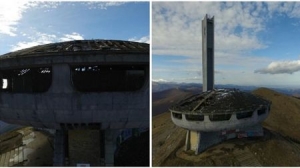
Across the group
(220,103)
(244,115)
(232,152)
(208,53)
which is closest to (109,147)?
(220,103)

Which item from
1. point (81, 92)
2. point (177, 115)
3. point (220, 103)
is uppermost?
point (81, 92)

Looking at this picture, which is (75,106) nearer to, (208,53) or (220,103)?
(220,103)

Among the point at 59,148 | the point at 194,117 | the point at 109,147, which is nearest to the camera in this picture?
the point at 109,147

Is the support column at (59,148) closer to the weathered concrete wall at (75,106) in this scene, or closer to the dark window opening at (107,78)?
the weathered concrete wall at (75,106)

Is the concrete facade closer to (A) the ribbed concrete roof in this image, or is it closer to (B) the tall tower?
(A) the ribbed concrete roof

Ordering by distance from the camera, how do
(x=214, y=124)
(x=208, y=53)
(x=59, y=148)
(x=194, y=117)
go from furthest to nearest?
(x=208, y=53) < (x=194, y=117) < (x=214, y=124) < (x=59, y=148)

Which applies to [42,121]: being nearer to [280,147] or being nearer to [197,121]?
[197,121]

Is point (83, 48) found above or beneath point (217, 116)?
above
